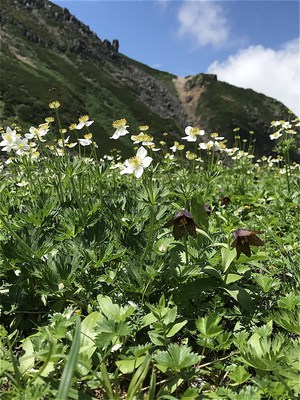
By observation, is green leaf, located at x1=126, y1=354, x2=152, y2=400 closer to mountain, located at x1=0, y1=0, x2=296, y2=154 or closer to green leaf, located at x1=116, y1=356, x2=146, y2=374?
green leaf, located at x1=116, y1=356, x2=146, y2=374

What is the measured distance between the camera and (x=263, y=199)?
18.4ft

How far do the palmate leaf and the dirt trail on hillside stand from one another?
411 ft

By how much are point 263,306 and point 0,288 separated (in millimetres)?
1855

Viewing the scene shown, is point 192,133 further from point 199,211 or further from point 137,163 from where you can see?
point 137,163

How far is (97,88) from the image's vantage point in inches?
3740

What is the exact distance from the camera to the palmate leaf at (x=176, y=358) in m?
1.78

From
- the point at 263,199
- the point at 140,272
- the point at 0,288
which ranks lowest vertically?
the point at 0,288

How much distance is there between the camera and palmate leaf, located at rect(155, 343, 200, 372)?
69.9 inches

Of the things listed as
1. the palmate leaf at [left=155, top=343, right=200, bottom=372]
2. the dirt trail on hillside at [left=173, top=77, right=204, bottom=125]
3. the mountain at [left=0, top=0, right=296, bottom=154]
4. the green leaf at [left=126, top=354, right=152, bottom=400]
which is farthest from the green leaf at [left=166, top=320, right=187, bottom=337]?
the dirt trail on hillside at [left=173, top=77, right=204, bottom=125]

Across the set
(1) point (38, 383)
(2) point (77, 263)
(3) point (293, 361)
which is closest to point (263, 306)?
(3) point (293, 361)

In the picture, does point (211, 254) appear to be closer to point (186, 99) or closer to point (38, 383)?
point (38, 383)

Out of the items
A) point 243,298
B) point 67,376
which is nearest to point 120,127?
point 243,298

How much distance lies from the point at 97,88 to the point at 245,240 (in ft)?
322

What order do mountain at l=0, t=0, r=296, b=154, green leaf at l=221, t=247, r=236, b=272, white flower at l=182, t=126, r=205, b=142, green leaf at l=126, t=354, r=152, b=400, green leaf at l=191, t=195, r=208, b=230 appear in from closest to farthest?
green leaf at l=126, t=354, r=152, b=400 → green leaf at l=221, t=247, r=236, b=272 → green leaf at l=191, t=195, r=208, b=230 → white flower at l=182, t=126, r=205, b=142 → mountain at l=0, t=0, r=296, b=154
